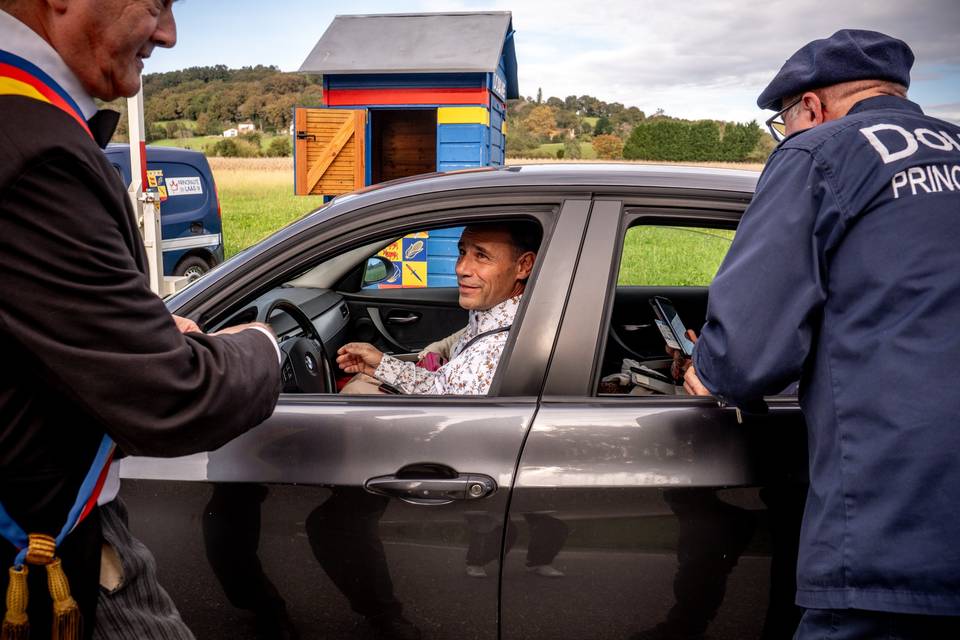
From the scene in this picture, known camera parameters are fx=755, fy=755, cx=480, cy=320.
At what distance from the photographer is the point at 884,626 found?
4.17ft

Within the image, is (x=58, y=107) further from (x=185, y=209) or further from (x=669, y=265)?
(x=185, y=209)

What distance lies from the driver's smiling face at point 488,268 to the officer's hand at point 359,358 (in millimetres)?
402

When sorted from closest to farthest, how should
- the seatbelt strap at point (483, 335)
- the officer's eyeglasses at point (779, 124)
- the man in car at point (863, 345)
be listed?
1. the man in car at point (863, 345)
2. the officer's eyeglasses at point (779, 124)
3. the seatbelt strap at point (483, 335)

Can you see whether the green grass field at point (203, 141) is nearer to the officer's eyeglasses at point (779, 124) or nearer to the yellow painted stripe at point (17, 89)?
the officer's eyeglasses at point (779, 124)

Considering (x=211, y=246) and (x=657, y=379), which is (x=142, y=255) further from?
(x=211, y=246)

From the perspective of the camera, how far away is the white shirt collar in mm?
928

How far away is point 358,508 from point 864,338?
1.08 m

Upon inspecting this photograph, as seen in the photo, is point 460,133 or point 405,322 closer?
point 405,322

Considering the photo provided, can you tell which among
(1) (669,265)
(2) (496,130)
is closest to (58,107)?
(1) (669,265)

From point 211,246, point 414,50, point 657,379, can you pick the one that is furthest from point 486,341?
point 211,246

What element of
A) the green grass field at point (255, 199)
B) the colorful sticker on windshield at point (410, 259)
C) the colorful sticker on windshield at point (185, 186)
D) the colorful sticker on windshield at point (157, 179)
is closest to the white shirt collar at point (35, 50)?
the colorful sticker on windshield at point (410, 259)

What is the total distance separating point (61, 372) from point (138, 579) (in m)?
0.47

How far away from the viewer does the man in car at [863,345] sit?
4.03 feet

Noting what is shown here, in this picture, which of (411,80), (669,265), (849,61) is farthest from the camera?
(411,80)
